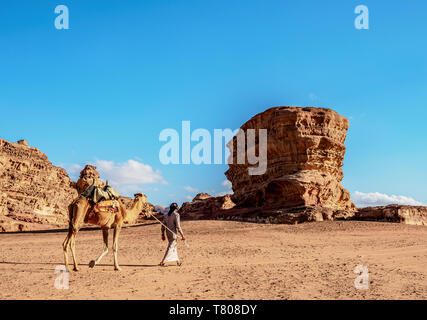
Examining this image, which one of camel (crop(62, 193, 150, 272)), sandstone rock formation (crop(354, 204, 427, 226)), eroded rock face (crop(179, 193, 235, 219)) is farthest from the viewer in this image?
eroded rock face (crop(179, 193, 235, 219))

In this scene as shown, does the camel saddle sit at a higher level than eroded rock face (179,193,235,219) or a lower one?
higher

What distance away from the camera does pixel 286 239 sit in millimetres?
16062

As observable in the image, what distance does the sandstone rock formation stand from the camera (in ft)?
70.8

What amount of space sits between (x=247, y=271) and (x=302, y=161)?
2234 centimetres

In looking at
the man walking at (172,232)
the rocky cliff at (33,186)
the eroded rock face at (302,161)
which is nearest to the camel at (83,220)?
the man walking at (172,232)

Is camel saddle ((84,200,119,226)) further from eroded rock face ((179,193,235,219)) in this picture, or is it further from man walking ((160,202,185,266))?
eroded rock face ((179,193,235,219))

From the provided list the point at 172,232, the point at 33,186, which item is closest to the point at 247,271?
the point at 172,232

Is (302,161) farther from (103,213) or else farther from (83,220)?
(83,220)

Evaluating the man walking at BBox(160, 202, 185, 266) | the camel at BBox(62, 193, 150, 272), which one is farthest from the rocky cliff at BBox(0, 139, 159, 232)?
the man walking at BBox(160, 202, 185, 266)

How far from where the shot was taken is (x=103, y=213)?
31.6 feet

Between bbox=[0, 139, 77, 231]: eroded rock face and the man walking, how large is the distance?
1383 inches

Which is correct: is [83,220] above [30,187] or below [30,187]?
below
